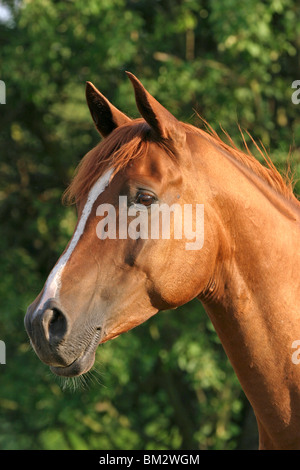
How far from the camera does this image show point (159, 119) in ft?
8.09

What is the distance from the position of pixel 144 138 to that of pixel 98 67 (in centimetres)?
512

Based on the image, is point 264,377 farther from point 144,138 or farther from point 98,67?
point 98,67

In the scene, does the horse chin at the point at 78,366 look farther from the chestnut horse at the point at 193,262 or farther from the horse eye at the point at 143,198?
the horse eye at the point at 143,198

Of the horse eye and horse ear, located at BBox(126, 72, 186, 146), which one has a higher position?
horse ear, located at BBox(126, 72, 186, 146)

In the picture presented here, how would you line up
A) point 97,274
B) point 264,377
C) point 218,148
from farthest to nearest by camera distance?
1. point 218,148
2. point 264,377
3. point 97,274

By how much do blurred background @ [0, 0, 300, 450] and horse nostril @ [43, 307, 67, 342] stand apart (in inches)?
151

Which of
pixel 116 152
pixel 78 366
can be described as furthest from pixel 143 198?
pixel 78 366

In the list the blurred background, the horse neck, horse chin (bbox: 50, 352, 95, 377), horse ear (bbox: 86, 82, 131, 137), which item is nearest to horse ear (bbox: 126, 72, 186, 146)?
the horse neck

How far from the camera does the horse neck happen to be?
2.51 meters

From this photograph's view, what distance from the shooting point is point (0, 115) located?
8492 millimetres

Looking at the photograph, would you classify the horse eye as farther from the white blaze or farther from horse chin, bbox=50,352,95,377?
horse chin, bbox=50,352,95,377

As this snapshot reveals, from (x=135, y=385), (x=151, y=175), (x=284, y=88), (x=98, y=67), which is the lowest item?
(x=135, y=385)

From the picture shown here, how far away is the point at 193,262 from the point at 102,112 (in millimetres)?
863

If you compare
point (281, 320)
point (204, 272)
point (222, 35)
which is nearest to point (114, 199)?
point (204, 272)
